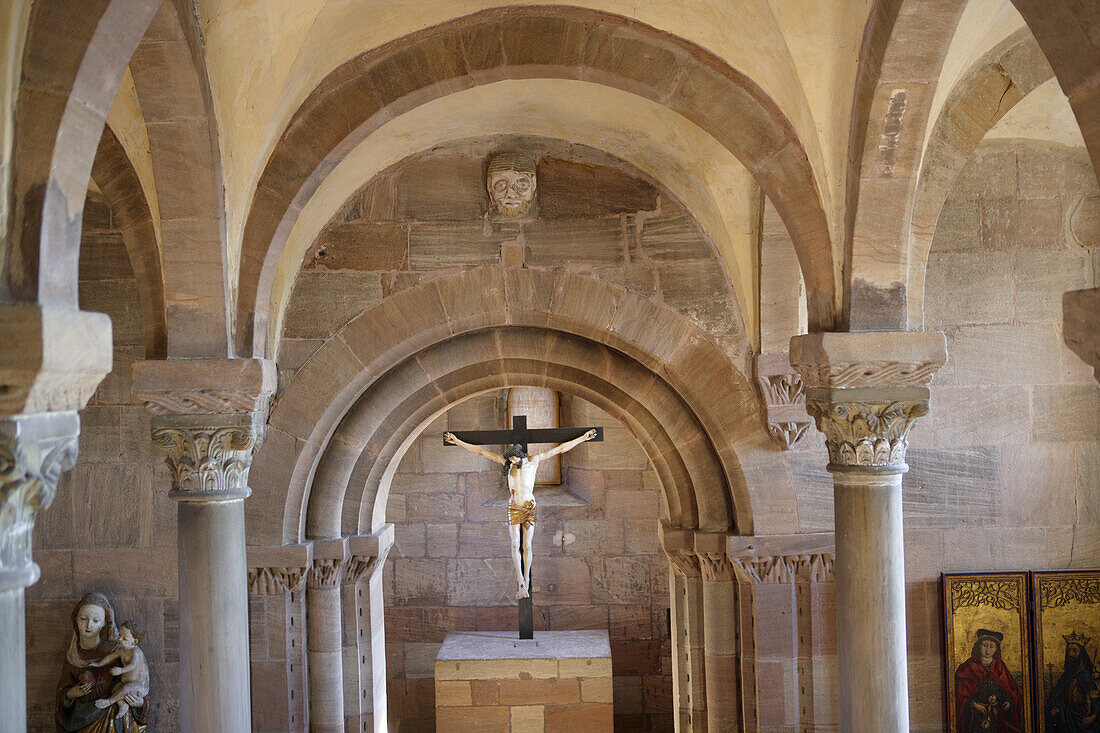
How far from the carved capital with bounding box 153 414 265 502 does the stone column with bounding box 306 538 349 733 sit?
2008 millimetres

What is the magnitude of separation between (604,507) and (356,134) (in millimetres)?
6473

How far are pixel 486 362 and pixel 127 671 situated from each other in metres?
3.17

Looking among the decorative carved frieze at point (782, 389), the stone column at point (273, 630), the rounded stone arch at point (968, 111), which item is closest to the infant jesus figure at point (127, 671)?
the stone column at point (273, 630)

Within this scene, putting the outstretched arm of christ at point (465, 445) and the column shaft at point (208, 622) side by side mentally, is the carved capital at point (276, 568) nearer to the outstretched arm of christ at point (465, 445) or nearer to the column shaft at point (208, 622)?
the column shaft at point (208, 622)

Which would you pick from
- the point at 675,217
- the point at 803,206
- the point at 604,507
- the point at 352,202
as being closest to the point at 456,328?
the point at 352,202

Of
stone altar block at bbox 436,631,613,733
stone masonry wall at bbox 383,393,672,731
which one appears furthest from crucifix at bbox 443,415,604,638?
stone masonry wall at bbox 383,393,672,731

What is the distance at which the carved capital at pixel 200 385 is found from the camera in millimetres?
4641

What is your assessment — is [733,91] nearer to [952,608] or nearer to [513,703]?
[952,608]

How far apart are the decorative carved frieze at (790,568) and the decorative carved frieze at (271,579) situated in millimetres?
3000

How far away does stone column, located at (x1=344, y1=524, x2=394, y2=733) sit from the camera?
22.8 ft

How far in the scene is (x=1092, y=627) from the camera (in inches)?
258

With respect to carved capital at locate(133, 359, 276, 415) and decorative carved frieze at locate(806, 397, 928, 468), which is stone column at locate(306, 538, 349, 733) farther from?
decorative carved frieze at locate(806, 397, 928, 468)

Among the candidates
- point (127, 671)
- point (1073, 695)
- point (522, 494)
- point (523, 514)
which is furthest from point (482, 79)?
point (1073, 695)

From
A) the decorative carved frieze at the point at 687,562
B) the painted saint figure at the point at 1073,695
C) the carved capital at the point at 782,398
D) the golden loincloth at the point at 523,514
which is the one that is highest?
the carved capital at the point at 782,398
